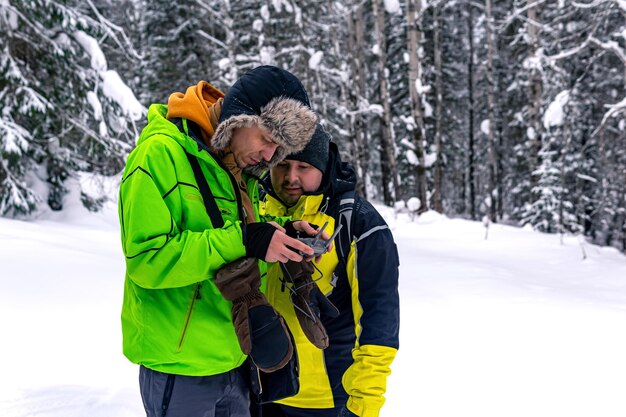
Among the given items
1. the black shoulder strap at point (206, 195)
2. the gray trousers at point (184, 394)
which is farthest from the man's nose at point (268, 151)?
the gray trousers at point (184, 394)

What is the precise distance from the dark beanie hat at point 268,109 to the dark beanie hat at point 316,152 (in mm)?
221

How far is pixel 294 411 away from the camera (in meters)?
2.57

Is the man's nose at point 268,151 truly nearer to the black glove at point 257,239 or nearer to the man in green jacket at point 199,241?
the man in green jacket at point 199,241

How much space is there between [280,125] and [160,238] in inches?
26.2

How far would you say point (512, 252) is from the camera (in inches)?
388

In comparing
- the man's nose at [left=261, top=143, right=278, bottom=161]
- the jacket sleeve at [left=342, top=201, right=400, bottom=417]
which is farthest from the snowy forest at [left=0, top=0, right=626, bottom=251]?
the man's nose at [left=261, top=143, right=278, bottom=161]

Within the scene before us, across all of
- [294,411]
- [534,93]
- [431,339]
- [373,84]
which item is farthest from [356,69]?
[294,411]

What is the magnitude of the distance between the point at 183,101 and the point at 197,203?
1.40ft

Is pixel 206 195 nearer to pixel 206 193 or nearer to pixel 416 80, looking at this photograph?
pixel 206 193

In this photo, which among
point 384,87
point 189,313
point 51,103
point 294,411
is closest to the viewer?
point 189,313

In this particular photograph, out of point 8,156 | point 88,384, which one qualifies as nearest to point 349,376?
point 88,384

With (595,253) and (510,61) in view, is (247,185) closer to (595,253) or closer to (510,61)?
(595,253)

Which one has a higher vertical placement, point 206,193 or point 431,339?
point 206,193

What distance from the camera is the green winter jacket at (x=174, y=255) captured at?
5.49ft
